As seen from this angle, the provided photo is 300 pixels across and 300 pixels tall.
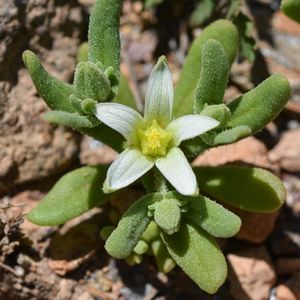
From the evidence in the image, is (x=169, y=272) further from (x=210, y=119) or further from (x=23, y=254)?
(x=210, y=119)

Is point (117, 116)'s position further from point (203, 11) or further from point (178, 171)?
point (203, 11)

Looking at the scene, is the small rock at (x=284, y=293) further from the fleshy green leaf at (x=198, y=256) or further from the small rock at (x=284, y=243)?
the fleshy green leaf at (x=198, y=256)

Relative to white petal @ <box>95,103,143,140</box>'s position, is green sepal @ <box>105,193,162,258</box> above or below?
below

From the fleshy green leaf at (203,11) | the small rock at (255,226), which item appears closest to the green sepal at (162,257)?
the small rock at (255,226)

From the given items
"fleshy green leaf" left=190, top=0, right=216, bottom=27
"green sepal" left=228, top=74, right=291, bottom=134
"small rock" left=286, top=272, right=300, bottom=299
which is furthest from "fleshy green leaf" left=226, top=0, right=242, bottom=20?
"small rock" left=286, top=272, right=300, bottom=299

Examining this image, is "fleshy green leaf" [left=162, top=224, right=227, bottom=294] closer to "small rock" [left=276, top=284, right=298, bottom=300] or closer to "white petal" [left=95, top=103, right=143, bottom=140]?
"white petal" [left=95, top=103, right=143, bottom=140]

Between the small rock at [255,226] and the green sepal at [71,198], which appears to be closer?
the green sepal at [71,198]

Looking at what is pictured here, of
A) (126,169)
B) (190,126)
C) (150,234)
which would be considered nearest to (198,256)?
(150,234)
